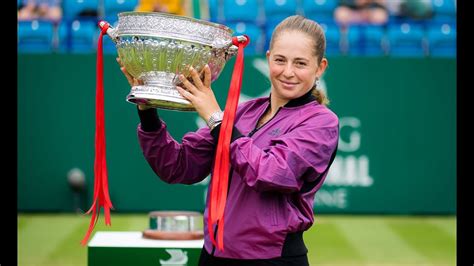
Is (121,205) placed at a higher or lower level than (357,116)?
lower

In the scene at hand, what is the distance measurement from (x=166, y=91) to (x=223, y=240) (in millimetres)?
476

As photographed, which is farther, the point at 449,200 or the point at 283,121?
the point at 449,200

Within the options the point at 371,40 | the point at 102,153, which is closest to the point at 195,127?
the point at 371,40

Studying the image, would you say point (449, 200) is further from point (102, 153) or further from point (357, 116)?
point (102, 153)

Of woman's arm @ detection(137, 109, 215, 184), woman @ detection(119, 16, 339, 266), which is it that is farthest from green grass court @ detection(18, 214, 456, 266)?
woman @ detection(119, 16, 339, 266)

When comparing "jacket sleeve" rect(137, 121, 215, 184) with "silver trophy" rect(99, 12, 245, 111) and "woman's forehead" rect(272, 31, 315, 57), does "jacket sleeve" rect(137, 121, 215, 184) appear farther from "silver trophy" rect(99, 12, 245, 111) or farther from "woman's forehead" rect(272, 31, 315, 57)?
"woman's forehead" rect(272, 31, 315, 57)

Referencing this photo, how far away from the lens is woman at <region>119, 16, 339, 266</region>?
2.66 metres

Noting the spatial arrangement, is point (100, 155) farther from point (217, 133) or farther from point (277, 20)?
point (277, 20)

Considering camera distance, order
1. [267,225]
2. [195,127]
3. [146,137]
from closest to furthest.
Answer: [267,225] → [146,137] → [195,127]

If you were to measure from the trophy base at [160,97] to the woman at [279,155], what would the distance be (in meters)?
0.03

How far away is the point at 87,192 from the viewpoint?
797 centimetres

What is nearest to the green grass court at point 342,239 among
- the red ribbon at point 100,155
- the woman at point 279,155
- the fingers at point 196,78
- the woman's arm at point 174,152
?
the red ribbon at point 100,155

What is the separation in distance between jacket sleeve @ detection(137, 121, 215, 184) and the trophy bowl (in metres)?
1.25

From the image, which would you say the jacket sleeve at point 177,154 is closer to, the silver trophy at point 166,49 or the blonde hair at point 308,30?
the silver trophy at point 166,49
